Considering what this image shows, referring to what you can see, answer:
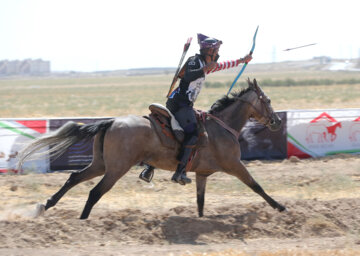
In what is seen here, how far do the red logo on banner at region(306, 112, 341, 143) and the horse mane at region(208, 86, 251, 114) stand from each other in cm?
656

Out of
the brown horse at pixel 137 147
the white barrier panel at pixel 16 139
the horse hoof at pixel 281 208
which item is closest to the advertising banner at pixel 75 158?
the white barrier panel at pixel 16 139

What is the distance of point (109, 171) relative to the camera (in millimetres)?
7547

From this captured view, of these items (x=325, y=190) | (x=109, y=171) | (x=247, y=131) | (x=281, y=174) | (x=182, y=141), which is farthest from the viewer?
(x=247, y=131)

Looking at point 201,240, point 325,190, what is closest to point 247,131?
point 325,190

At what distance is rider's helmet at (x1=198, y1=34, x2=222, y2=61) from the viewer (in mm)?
8117

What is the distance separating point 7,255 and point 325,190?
7.34 metres

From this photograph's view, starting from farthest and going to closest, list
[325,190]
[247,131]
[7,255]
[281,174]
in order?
[247,131] < [281,174] < [325,190] < [7,255]

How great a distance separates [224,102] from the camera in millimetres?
9094

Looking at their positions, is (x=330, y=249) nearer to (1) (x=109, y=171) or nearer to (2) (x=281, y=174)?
(1) (x=109, y=171)

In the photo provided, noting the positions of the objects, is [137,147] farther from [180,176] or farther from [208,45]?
[208,45]

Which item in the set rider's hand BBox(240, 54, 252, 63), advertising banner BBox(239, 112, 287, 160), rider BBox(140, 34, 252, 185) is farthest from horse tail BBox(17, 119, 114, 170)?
advertising banner BBox(239, 112, 287, 160)

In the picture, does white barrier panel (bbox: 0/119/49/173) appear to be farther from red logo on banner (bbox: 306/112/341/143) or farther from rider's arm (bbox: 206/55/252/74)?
red logo on banner (bbox: 306/112/341/143)

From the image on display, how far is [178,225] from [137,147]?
1.41 meters

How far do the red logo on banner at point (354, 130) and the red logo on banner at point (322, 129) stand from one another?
0.42m
